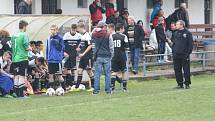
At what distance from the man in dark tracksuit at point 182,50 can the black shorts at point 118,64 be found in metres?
1.68

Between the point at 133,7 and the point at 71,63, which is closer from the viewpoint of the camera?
the point at 71,63

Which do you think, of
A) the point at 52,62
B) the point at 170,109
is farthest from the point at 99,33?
the point at 170,109

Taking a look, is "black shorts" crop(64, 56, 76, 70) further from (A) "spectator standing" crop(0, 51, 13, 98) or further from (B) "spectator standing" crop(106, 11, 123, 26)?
(B) "spectator standing" crop(106, 11, 123, 26)

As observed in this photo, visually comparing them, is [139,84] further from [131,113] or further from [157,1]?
[157,1]

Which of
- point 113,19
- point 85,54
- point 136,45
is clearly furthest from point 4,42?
point 113,19

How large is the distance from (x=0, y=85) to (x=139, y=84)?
5.75 meters

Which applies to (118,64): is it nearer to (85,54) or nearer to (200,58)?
(85,54)

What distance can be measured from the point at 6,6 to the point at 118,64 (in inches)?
327

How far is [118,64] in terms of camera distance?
18328mm

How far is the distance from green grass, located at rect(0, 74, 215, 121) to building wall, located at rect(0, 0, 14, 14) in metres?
7.76

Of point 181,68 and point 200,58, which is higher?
point 200,58

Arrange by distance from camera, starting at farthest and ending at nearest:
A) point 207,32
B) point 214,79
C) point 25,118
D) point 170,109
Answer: point 207,32 < point 214,79 < point 170,109 < point 25,118

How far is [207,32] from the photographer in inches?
1350

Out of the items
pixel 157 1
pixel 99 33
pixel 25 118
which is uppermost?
pixel 157 1
